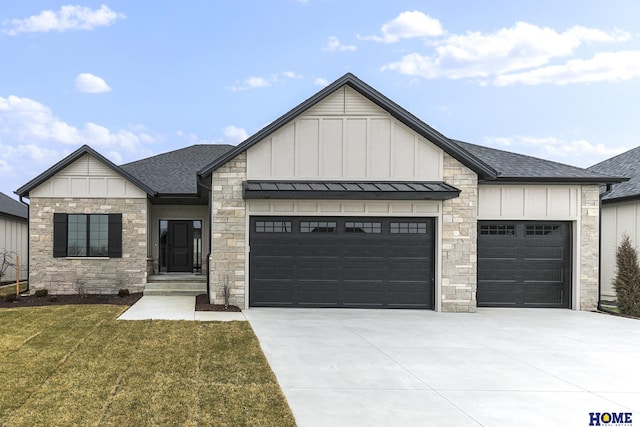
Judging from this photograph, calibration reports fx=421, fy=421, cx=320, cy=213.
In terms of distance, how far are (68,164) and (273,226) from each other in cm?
740

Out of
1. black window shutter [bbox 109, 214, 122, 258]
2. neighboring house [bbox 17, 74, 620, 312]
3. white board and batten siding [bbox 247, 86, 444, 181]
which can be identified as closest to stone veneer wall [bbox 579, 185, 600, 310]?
neighboring house [bbox 17, 74, 620, 312]

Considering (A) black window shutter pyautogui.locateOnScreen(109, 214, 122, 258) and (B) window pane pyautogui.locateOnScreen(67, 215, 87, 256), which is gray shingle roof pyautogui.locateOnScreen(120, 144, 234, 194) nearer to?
(A) black window shutter pyautogui.locateOnScreen(109, 214, 122, 258)

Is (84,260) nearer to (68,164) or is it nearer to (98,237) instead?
(98,237)

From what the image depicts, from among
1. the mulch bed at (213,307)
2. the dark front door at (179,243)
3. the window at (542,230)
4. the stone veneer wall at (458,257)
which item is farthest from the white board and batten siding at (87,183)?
the window at (542,230)

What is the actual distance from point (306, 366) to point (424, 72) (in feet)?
70.4

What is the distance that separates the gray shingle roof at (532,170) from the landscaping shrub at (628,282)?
213 centimetres

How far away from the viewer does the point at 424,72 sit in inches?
941

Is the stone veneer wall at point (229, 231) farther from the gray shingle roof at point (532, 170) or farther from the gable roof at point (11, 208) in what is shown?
the gable roof at point (11, 208)

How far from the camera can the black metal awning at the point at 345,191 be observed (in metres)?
10.4

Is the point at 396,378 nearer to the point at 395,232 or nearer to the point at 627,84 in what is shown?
the point at 395,232

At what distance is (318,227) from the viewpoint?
11367mm

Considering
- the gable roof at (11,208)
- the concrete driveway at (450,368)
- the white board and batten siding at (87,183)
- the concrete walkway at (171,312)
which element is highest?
the white board and batten siding at (87,183)

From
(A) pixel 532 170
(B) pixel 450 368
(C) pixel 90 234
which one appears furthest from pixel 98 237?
(A) pixel 532 170

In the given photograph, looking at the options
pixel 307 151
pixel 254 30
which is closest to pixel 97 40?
pixel 254 30
